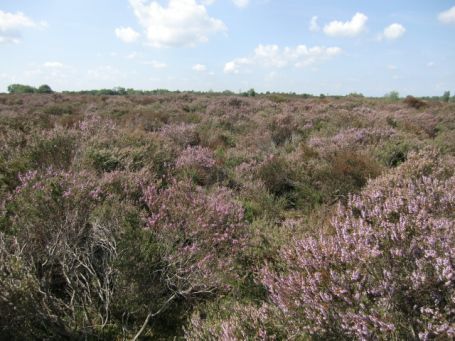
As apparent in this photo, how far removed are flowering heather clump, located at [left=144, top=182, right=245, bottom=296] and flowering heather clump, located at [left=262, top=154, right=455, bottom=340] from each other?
2.80ft

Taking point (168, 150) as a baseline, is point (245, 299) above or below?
below

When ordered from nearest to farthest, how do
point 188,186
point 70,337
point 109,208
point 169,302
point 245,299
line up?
point 70,337 < point 245,299 < point 169,302 < point 109,208 < point 188,186

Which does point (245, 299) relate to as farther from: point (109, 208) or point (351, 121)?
point (351, 121)

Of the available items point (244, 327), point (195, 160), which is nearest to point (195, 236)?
point (244, 327)

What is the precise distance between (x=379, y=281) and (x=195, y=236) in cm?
221

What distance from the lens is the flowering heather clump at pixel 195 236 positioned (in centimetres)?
340

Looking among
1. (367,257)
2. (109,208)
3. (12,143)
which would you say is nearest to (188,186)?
(109,208)

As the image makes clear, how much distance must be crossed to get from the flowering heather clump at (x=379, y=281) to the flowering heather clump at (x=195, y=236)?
0.85m

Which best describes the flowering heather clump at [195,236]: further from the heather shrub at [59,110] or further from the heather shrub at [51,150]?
the heather shrub at [59,110]

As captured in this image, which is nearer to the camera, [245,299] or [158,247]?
[245,299]

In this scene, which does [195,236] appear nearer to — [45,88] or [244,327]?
[244,327]

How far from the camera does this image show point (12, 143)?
6465 millimetres

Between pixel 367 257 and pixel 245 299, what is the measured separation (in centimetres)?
131

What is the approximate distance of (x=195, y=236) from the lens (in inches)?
153
